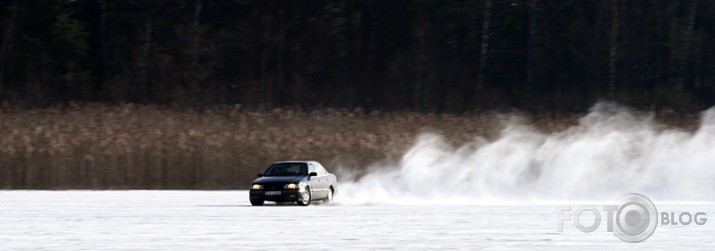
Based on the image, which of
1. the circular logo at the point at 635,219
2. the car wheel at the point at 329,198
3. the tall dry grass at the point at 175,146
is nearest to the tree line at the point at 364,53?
the tall dry grass at the point at 175,146

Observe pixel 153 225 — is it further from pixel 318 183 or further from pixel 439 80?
pixel 439 80

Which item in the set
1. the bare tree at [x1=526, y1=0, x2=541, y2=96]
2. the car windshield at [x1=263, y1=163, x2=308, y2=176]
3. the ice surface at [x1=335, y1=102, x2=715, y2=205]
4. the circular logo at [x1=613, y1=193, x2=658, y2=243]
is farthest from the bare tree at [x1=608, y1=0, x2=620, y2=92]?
the car windshield at [x1=263, y1=163, x2=308, y2=176]

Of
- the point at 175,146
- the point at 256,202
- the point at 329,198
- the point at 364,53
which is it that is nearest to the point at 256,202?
the point at 256,202

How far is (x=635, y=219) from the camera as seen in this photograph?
81.8 ft

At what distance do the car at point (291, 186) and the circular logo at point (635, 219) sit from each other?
7.48 m

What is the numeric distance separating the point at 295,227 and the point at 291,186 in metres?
8.07

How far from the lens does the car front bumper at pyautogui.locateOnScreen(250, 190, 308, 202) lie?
30.1 metres

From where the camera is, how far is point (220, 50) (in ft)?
216

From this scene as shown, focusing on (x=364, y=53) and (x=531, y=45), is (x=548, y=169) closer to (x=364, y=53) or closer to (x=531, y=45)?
(x=531, y=45)

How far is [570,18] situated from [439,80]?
9944 millimetres

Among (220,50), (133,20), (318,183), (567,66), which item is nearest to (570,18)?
(567,66)

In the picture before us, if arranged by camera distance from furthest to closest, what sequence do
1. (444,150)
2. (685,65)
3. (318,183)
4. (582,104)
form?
(685,65) → (582,104) → (444,150) → (318,183)

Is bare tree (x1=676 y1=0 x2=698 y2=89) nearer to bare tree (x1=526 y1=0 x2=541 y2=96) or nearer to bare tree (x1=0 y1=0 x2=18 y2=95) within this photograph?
bare tree (x1=526 y1=0 x2=541 y2=96)

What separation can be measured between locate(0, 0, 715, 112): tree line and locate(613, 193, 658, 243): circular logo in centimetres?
2920
